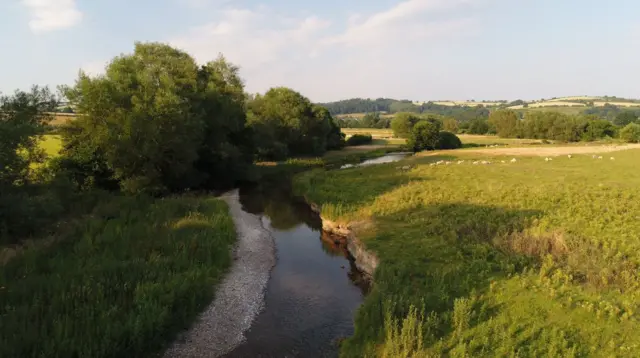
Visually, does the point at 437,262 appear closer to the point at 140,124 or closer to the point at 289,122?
the point at 140,124

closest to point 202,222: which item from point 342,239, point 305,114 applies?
point 342,239

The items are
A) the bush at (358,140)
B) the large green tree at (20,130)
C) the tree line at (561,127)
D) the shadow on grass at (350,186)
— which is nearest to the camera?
the large green tree at (20,130)

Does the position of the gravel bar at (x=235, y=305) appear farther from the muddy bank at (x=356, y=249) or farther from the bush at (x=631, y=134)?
the bush at (x=631, y=134)

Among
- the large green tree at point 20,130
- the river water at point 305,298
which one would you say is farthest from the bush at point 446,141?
the large green tree at point 20,130

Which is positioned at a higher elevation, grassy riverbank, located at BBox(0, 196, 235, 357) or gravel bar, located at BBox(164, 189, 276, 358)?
grassy riverbank, located at BBox(0, 196, 235, 357)

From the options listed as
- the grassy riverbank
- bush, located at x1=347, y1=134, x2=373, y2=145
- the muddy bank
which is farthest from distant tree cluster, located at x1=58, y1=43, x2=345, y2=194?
bush, located at x1=347, y1=134, x2=373, y2=145

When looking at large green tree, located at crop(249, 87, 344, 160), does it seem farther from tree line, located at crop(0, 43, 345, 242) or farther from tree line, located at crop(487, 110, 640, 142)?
tree line, located at crop(487, 110, 640, 142)
